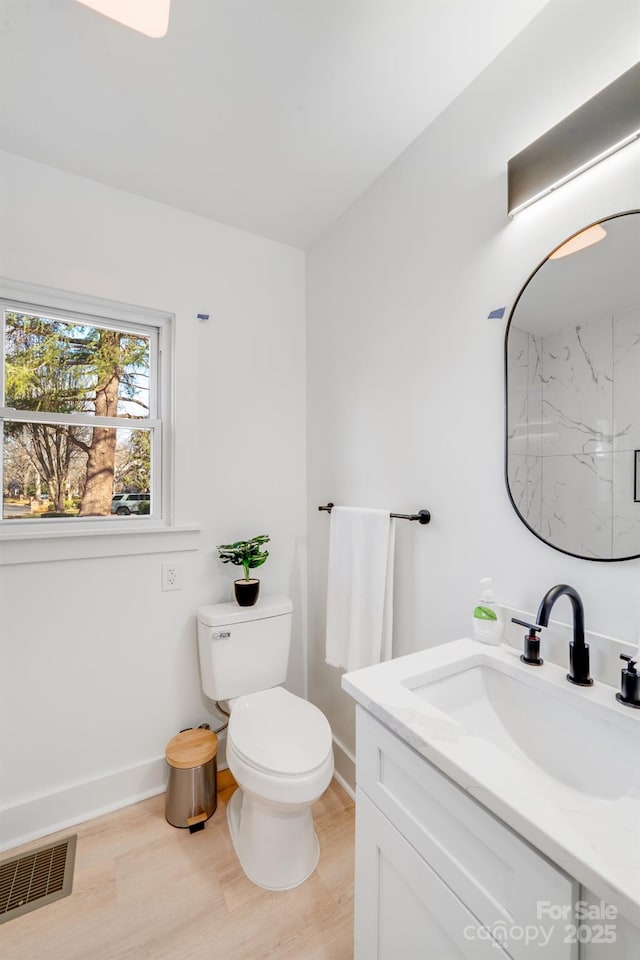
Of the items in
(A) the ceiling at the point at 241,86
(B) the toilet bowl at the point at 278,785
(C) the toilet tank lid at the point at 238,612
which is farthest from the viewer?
(C) the toilet tank lid at the point at 238,612

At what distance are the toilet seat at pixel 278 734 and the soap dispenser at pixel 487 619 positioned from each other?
65 cm

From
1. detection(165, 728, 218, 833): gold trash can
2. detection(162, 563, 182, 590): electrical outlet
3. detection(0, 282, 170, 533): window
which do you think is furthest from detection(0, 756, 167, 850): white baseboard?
detection(0, 282, 170, 533): window

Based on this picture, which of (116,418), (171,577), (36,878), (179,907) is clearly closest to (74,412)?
(116,418)

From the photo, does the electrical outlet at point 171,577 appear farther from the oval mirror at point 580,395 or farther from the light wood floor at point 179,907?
the oval mirror at point 580,395

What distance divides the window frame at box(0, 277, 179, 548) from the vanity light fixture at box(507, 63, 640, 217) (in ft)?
4.41

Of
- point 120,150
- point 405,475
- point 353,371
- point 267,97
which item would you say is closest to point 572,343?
point 405,475

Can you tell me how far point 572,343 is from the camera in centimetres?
97

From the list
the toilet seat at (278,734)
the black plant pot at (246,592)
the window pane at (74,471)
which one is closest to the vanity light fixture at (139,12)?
the window pane at (74,471)

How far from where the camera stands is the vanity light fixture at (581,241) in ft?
3.00

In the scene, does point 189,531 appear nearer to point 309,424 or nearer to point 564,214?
point 309,424

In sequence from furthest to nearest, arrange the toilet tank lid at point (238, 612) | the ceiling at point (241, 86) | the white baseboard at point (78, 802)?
the toilet tank lid at point (238, 612)
the white baseboard at point (78, 802)
the ceiling at point (241, 86)

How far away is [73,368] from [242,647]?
1314 millimetres

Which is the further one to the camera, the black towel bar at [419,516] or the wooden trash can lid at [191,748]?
the wooden trash can lid at [191,748]

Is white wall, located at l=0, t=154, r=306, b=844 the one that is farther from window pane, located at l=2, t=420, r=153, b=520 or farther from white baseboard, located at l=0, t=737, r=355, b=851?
window pane, located at l=2, t=420, r=153, b=520
